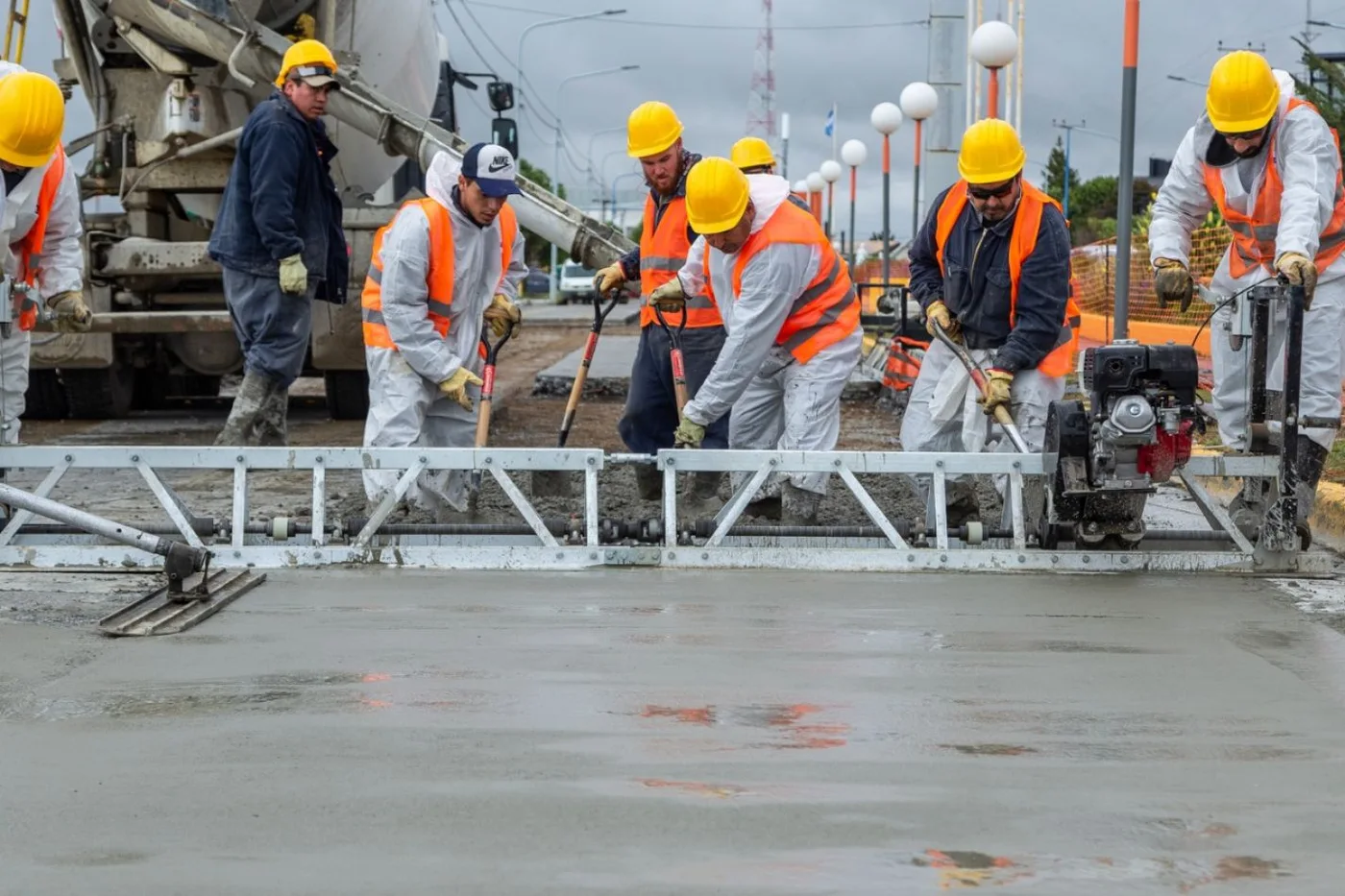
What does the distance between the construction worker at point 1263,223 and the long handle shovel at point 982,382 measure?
2.34 feet

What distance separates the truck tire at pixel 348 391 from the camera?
11.9 meters

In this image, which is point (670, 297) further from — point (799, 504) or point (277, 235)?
point (277, 235)

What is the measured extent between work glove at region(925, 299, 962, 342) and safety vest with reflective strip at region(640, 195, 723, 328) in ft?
3.03

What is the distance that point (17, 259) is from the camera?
24.3 feet

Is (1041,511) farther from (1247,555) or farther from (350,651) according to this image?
(350,651)

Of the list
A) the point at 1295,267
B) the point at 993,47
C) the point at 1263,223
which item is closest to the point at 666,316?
the point at 1263,223

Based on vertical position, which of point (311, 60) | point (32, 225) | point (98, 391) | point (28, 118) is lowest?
point (98, 391)

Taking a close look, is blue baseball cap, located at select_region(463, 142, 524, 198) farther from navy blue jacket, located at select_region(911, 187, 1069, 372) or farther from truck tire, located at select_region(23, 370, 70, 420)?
truck tire, located at select_region(23, 370, 70, 420)

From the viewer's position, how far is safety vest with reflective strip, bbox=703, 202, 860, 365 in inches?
275

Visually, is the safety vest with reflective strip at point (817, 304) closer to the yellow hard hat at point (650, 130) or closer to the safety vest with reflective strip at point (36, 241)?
the yellow hard hat at point (650, 130)

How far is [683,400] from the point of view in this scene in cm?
730

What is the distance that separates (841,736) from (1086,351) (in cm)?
261

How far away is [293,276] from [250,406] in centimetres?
67

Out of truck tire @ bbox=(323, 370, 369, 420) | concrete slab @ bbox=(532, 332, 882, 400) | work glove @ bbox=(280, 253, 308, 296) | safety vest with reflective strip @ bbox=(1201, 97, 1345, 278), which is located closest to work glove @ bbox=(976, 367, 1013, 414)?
safety vest with reflective strip @ bbox=(1201, 97, 1345, 278)
